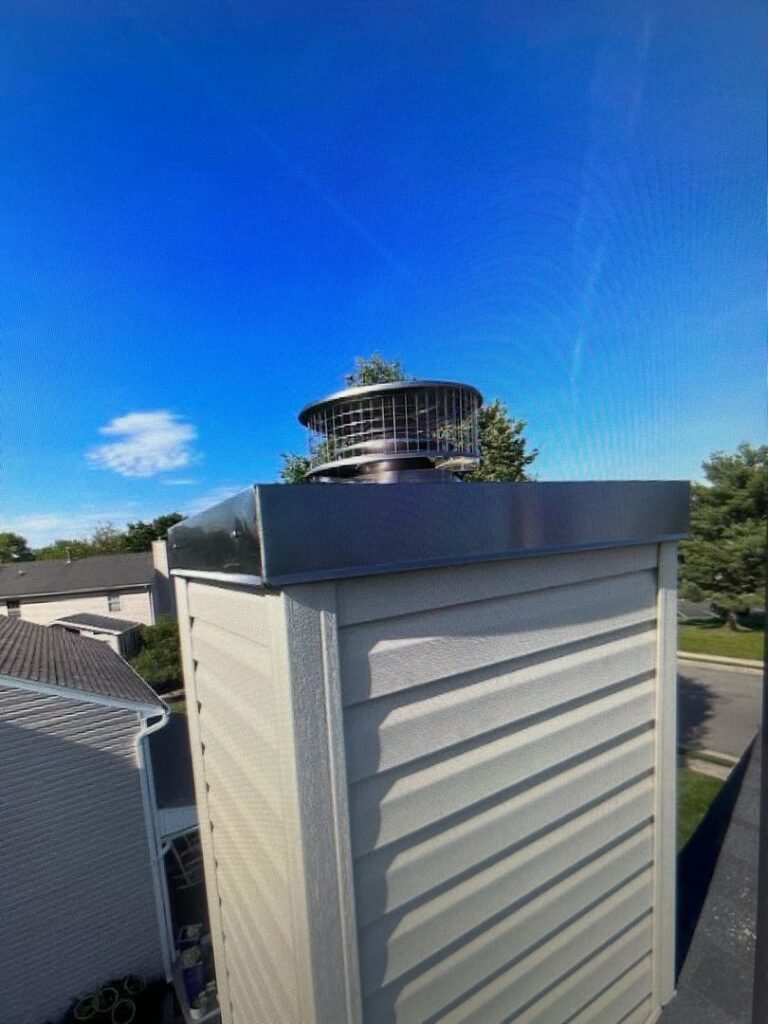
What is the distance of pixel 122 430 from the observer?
41.0 feet

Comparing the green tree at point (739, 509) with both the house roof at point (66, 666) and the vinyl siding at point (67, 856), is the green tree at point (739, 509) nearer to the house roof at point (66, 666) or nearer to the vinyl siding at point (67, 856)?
the house roof at point (66, 666)

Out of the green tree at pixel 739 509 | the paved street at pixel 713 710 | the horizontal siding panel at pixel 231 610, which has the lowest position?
the paved street at pixel 713 710

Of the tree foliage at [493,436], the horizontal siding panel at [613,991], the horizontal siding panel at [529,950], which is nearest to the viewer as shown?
the horizontal siding panel at [529,950]

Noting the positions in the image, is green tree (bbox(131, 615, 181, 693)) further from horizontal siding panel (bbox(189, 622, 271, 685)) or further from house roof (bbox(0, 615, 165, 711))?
horizontal siding panel (bbox(189, 622, 271, 685))

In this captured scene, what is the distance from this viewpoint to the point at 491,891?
29.6 inches

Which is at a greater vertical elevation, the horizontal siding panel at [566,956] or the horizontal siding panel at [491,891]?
the horizontal siding panel at [491,891]

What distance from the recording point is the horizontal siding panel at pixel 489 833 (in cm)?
63

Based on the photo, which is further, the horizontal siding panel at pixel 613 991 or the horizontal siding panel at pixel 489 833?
the horizontal siding panel at pixel 613 991

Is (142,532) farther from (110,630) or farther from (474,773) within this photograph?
(474,773)

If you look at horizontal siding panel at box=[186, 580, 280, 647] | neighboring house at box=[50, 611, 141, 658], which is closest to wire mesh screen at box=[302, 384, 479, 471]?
horizontal siding panel at box=[186, 580, 280, 647]

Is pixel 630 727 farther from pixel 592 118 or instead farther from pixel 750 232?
pixel 592 118

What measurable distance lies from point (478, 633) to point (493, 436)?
623 cm

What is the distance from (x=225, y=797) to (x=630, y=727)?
0.88 m

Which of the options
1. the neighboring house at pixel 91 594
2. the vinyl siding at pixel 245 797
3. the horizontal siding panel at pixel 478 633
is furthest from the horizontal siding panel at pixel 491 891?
the neighboring house at pixel 91 594
